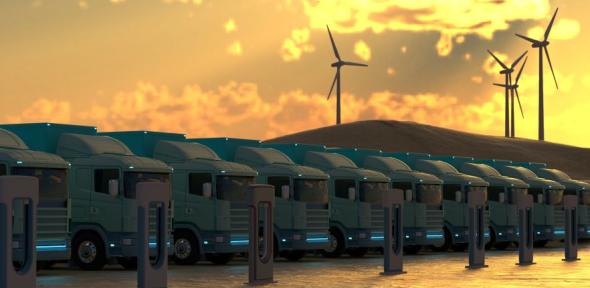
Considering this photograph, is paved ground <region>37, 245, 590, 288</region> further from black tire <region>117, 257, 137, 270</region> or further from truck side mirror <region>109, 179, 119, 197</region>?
truck side mirror <region>109, 179, 119, 197</region>

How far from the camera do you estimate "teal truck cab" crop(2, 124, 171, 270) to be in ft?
87.5

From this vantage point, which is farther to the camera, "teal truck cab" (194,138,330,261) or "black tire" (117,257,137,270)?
"teal truck cab" (194,138,330,261)

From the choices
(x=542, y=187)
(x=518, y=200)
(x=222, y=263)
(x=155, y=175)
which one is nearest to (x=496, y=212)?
(x=542, y=187)

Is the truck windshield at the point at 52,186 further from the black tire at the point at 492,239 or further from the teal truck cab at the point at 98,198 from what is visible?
the black tire at the point at 492,239

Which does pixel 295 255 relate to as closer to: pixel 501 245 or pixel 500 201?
pixel 500 201

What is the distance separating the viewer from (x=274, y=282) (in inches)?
883

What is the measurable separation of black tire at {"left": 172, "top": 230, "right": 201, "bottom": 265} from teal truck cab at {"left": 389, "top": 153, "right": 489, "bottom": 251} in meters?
12.7

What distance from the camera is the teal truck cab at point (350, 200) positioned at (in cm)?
3447

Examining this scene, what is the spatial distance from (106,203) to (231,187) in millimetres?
3902

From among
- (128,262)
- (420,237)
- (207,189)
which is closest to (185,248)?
(207,189)

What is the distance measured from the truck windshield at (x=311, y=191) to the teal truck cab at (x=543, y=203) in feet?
50.7

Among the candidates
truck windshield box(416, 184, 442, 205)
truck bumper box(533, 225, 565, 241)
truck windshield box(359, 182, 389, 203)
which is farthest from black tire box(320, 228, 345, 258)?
truck bumper box(533, 225, 565, 241)

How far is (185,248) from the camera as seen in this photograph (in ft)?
96.6

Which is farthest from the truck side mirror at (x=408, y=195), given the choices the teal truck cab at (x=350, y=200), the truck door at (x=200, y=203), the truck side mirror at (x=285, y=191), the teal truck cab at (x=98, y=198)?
the teal truck cab at (x=98, y=198)
